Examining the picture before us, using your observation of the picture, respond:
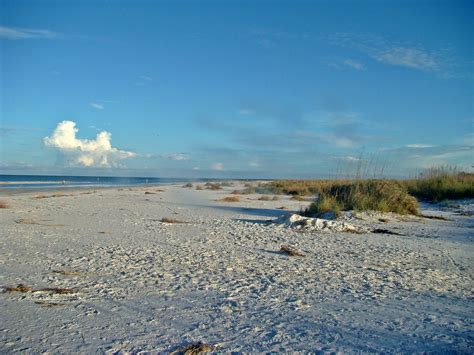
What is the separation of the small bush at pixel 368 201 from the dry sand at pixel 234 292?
13.5ft

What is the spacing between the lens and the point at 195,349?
3.50 metres

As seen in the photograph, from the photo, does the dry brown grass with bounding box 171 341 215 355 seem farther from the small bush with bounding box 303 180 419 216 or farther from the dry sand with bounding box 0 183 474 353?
the small bush with bounding box 303 180 419 216

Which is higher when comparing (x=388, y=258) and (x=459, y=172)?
(x=459, y=172)

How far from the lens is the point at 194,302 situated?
484 centimetres

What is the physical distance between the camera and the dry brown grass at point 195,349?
345 centimetres

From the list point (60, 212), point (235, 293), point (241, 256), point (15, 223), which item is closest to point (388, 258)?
point (241, 256)

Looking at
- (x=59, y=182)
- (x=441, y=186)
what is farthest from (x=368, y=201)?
(x=59, y=182)

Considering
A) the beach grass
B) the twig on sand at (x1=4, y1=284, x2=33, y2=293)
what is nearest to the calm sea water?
the beach grass

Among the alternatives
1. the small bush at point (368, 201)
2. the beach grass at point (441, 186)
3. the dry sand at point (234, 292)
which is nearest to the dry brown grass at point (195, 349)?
the dry sand at point (234, 292)

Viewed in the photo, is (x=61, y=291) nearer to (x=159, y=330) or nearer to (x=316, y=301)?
(x=159, y=330)

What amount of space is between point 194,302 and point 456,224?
11.2 meters

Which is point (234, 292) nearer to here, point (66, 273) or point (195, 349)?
point (195, 349)

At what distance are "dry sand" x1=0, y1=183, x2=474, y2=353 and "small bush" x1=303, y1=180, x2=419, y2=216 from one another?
4101mm

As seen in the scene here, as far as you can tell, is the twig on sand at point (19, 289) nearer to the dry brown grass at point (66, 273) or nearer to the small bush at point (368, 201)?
the dry brown grass at point (66, 273)
